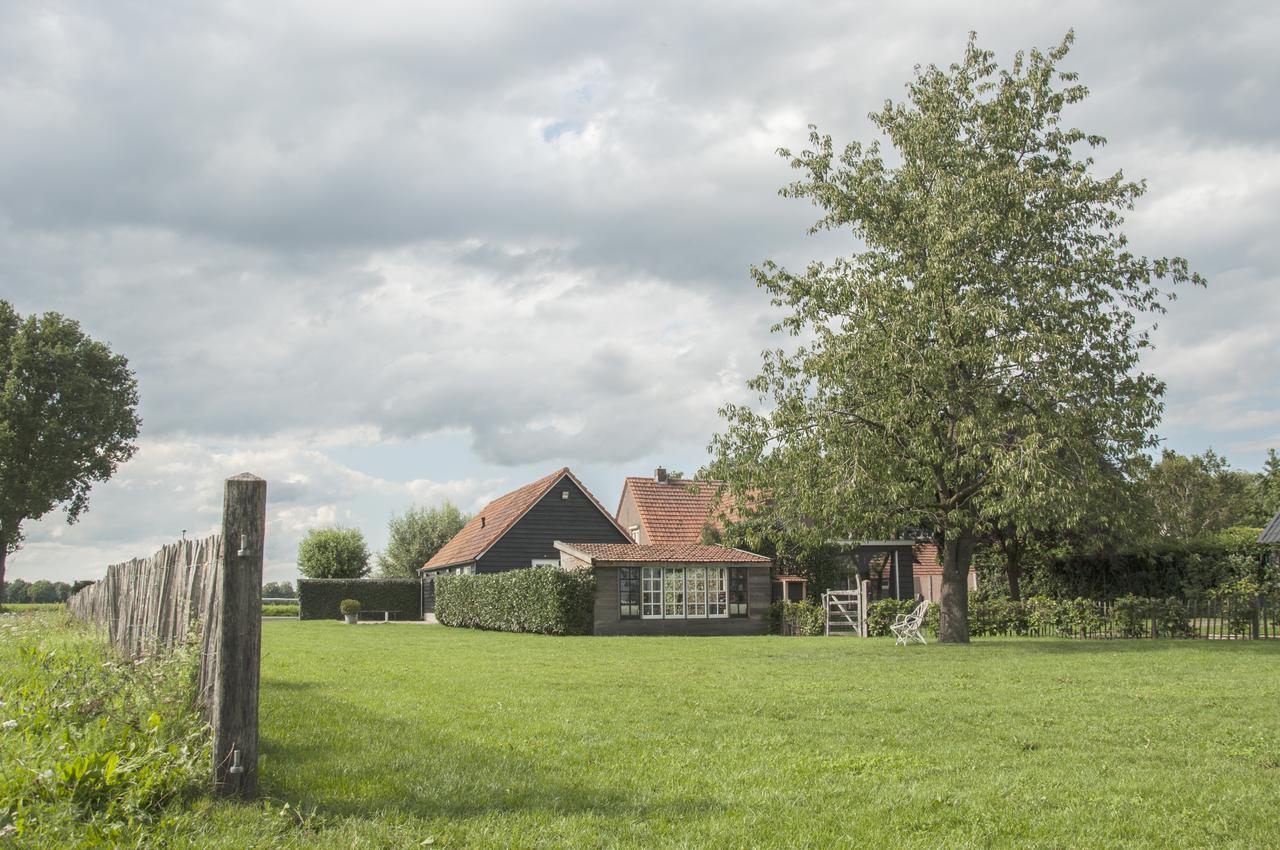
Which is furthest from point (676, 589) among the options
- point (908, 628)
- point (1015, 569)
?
point (1015, 569)

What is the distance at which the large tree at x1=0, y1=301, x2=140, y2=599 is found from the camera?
153 ft

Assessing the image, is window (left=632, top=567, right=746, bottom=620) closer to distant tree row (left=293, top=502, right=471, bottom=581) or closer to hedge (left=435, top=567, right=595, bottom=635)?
hedge (left=435, top=567, right=595, bottom=635)

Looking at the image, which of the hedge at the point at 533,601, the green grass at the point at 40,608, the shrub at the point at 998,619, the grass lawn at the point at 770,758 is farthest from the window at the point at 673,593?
the grass lawn at the point at 770,758

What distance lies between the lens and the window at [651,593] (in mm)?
33000

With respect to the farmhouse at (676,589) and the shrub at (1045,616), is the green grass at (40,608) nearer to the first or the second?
the farmhouse at (676,589)

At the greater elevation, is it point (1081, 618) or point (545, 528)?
point (545, 528)

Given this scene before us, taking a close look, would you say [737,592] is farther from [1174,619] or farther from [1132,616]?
[1174,619]

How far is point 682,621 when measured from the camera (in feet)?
108

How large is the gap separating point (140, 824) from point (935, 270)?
20.5m

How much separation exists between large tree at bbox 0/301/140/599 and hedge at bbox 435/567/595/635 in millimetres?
22597

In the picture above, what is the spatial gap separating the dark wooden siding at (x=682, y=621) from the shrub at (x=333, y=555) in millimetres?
32853

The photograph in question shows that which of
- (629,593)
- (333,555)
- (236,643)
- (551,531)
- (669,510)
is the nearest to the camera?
(236,643)

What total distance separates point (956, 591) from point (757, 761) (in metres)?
19.0

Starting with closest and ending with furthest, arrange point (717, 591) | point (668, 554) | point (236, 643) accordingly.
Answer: point (236, 643)
point (668, 554)
point (717, 591)
